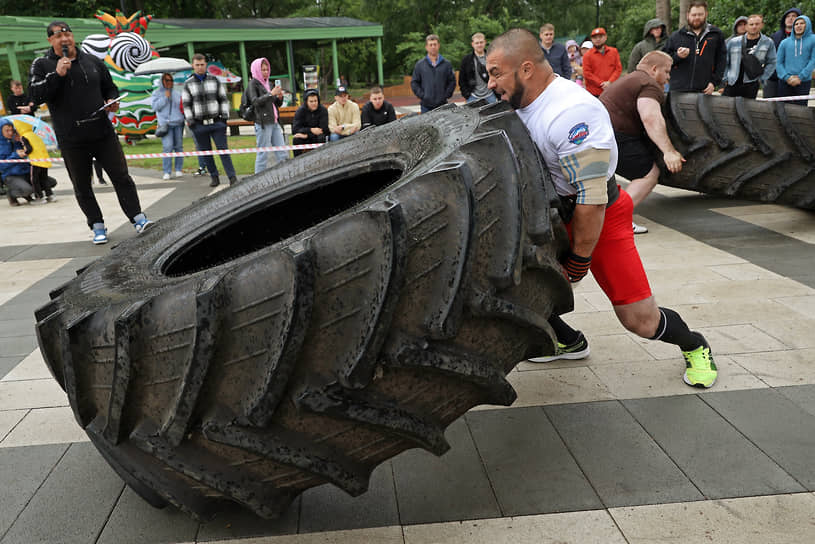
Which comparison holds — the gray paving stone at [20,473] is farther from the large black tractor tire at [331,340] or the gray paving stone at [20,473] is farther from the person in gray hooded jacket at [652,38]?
the person in gray hooded jacket at [652,38]

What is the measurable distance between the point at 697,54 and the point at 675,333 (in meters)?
6.02

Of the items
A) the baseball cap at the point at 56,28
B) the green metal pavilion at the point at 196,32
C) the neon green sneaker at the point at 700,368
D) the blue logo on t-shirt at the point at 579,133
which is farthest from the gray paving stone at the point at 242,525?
the green metal pavilion at the point at 196,32

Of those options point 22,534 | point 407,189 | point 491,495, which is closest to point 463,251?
point 407,189

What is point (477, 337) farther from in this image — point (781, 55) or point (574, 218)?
point (781, 55)

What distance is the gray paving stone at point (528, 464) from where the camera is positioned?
2.30 metres

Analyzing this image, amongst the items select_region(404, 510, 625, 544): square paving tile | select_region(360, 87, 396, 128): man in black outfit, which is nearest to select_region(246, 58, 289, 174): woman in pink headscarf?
select_region(360, 87, 396, 128): man in black outfit

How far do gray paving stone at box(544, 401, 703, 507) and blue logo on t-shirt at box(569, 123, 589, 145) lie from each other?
3.98 ft

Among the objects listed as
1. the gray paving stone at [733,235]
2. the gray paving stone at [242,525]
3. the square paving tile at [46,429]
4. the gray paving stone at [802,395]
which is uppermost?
the gray paving stone at [242,525]

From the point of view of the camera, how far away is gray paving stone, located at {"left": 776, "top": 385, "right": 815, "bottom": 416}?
2.84m

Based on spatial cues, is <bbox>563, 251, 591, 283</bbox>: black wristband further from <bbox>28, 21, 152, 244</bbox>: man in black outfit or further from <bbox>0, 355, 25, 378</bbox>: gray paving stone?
<bbox>28, 21, 152, 244</bbox>: man in black outfit

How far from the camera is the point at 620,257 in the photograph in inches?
112

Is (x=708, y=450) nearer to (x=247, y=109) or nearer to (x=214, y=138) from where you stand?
(x=247, y=109)

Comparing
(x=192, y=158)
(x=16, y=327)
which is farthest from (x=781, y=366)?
(x=192, y=158)

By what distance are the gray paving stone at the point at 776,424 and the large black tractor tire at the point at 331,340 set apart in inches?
43.7
